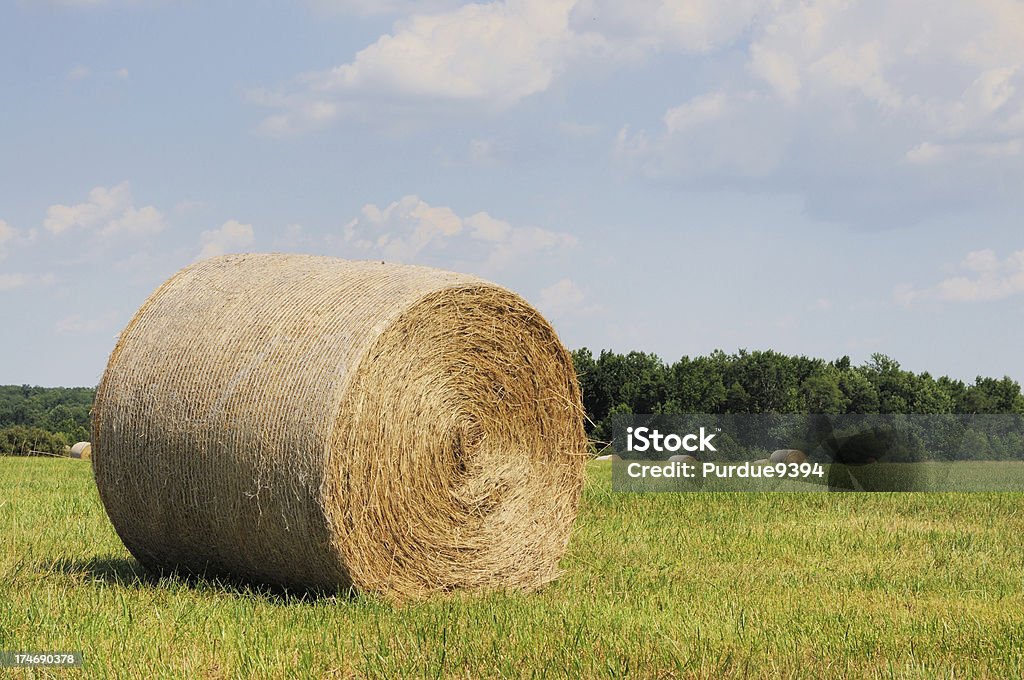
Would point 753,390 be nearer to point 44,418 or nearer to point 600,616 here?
point 44,418

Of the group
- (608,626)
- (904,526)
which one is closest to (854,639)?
(608,626)

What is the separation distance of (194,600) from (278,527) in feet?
2.57

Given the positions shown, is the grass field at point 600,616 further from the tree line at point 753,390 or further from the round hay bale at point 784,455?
the tree line at point 753,390

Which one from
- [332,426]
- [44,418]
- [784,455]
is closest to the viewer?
[332,426]

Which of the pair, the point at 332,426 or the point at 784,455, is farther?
the point at 784,455

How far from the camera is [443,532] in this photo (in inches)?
303

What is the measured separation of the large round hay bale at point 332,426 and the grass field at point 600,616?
33cm

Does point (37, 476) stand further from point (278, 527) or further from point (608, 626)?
point (608, 626)

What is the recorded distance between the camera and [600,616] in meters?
6.76

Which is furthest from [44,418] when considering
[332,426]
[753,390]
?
[332,426]

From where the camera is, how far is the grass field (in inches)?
228

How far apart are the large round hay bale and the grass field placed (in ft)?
1.08

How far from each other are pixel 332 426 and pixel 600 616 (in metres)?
1.99

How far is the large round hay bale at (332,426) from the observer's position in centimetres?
693
